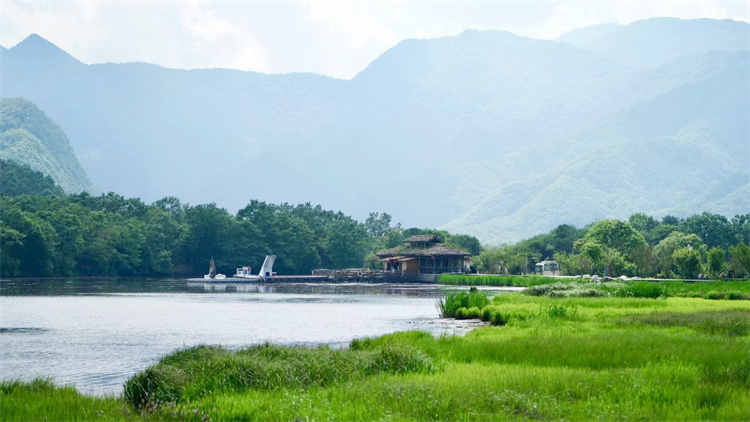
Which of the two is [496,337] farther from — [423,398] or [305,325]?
[305,325]

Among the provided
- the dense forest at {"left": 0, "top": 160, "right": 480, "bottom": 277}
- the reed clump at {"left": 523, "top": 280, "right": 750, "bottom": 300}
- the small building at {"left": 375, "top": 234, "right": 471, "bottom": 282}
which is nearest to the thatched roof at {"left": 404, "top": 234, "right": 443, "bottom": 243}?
the small building at {"left": 375, "top": 234, "right": 471, "bottom": 282}

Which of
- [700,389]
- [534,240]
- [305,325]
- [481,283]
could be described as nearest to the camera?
[700,389]

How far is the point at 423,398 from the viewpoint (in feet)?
49.3

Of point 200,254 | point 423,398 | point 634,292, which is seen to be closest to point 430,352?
point 423,398

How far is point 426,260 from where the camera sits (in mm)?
115750

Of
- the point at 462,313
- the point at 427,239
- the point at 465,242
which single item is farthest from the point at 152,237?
the point at 462,313

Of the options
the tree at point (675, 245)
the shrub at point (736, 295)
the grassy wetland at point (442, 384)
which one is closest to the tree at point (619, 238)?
the tree at point (675, 245)

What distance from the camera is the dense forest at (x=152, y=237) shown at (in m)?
101

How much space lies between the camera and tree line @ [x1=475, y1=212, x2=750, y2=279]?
8119cm

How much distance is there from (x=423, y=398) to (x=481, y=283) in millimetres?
79697

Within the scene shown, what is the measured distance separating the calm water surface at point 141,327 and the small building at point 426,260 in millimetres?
52427

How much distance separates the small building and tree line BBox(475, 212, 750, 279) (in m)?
6.10

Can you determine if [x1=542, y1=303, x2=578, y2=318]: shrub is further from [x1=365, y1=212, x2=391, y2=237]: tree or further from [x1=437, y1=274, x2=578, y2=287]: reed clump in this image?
[x1=365, y1=212, x2=391, y2=237]: tree

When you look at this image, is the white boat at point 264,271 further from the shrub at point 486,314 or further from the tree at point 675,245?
the shrub at point 486,314
